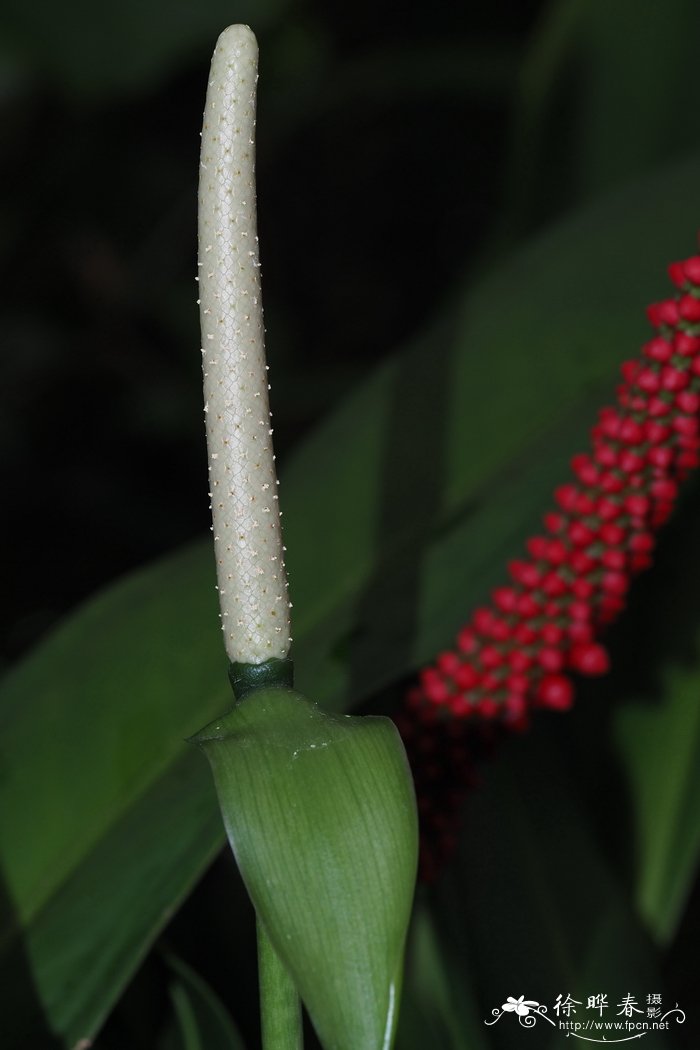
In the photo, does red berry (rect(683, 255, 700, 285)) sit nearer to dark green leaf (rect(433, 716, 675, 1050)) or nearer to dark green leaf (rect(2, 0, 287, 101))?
dark green leaf (rect(433, 716, 675, 1050))

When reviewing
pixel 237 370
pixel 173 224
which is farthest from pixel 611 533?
pixel 173 224

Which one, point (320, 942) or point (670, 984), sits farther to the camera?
point (670, 984)

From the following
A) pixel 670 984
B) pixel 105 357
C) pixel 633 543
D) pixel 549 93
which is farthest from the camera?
pixel 105 357

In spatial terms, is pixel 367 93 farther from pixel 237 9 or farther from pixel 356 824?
pixel 356 824

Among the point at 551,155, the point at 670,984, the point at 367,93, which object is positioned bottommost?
the point at 670,984

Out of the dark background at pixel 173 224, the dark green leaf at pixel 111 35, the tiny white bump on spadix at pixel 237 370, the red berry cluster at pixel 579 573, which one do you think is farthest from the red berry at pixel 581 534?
the dark green leaf at pixel 111 35

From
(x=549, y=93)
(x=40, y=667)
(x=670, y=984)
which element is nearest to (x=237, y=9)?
(x=549, y=93)

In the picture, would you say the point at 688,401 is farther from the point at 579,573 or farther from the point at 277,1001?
the point at 277,1001
